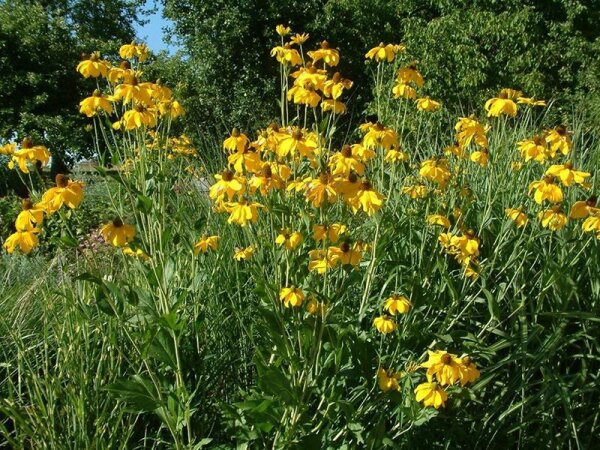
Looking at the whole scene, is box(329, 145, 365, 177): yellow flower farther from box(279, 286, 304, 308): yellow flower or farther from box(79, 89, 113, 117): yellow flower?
box(79, 89, 113, 117): yellow flower

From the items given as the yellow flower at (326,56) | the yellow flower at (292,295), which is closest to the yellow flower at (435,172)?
the yellow flower at (326,56)

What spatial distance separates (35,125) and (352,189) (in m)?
11.7

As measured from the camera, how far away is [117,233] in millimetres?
1690

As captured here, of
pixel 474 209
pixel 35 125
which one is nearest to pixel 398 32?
pixel 35 125

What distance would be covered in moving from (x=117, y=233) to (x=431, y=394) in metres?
0.89

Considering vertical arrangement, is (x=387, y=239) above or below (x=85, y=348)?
above

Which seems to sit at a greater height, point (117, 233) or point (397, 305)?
point (117, 233)

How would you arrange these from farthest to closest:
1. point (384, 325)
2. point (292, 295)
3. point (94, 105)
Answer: point (94, 105)
point (384, 325)
point (292, 295)

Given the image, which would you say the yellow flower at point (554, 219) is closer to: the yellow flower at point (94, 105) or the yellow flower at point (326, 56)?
the yellow flower at point (326, 56)

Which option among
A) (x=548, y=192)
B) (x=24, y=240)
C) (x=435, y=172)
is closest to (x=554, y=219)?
(x=548, y=192)

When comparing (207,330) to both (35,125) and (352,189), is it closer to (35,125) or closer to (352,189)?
(352,189)

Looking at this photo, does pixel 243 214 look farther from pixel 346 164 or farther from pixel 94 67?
pixel 94 67

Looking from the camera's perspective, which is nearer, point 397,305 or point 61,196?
point 61,196

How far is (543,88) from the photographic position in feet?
29.3
